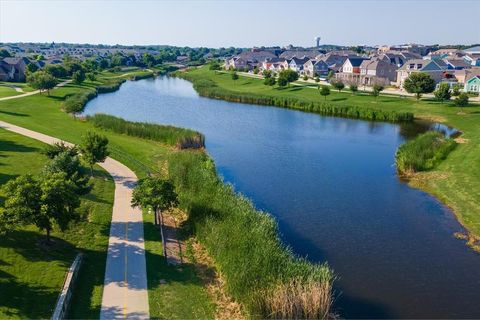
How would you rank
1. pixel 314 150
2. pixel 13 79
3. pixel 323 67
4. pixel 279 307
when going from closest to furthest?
pixel 279 307, pixel 314 150, pixel 13 79, pixel 323 67

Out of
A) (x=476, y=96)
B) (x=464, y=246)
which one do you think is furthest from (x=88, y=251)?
(x=476, y=96)

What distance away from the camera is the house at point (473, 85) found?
292ft

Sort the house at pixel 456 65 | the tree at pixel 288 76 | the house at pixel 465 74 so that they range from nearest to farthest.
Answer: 1. the house at pixel 465 74
2. the house at pixel 456 65
3. the tree at pixel 288 76

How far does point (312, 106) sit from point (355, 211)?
170 ft

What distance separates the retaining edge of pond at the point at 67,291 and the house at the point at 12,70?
95881 millimetres

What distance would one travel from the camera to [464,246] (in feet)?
97.1

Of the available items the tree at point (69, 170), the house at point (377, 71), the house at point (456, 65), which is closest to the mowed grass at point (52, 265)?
the tree at point (69, 170)

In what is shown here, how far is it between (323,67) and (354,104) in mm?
55546

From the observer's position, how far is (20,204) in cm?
2397

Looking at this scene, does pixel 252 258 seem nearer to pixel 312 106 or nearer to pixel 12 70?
pixel 312 106

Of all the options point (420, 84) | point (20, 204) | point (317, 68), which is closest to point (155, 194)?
point (20, 204)

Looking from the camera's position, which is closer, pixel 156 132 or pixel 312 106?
pixel 156 132

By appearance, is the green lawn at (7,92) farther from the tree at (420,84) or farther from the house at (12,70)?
the tree at (420,84)

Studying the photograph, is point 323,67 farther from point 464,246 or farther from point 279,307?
point 279,307
